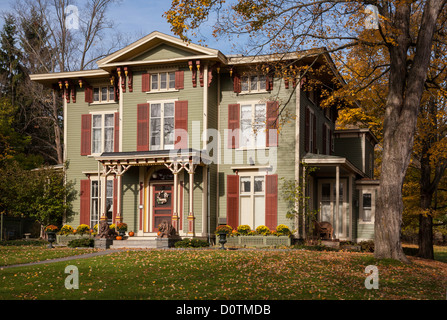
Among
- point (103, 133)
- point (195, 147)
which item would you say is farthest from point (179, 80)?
point (103, 133)

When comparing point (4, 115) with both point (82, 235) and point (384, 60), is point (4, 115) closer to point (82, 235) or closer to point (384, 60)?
point (82, 235)

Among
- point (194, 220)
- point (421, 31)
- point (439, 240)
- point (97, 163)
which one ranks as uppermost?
point (421, 31)

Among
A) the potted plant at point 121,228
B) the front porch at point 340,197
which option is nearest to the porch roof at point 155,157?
the potted plant at point 121,228

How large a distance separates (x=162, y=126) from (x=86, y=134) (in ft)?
14.5

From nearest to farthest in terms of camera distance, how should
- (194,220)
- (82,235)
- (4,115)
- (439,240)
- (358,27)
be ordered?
(358,27) < (194,220) < (82,235) < (4,115) < (439,240)

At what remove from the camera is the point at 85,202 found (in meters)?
26.3

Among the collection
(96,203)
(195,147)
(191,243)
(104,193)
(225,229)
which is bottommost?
(191,243)

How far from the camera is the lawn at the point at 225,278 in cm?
1152

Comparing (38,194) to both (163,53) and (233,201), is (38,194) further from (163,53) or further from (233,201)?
(233,201)

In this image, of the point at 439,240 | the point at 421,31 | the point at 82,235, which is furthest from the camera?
the point at 439,240

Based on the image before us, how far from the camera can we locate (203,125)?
78.2ft

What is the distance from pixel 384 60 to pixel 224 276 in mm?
16041

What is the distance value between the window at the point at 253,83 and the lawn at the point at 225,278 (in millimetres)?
9510
